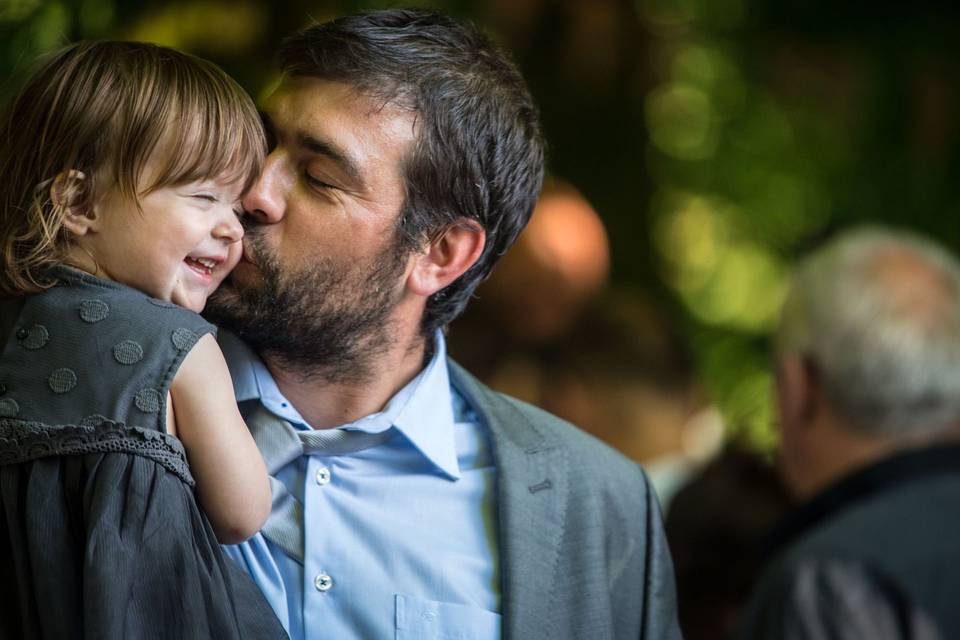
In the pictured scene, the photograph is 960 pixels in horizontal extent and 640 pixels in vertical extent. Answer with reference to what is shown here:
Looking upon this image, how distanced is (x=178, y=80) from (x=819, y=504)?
1072 millimetres

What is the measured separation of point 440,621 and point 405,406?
0.35m

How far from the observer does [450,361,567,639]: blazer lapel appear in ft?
6.93

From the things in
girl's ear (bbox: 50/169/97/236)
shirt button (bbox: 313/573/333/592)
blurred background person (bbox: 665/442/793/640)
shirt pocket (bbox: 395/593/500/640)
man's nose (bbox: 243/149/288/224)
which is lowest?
blurred background person (bbox: 665/442/793/640)

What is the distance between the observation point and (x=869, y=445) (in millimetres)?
2162

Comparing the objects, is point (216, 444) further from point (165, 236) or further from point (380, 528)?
point (380, 528)

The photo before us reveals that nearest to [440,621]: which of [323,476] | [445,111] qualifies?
[323,476]

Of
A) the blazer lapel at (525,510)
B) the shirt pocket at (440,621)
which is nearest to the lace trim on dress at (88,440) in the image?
the shirt pocket at (440,621)

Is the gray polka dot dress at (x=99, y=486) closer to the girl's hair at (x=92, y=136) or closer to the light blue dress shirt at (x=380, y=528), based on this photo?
the girl's hair at (x=92, y=136)

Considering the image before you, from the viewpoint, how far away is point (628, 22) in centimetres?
535

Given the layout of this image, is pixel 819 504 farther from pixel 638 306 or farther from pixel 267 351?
pixel 638 306

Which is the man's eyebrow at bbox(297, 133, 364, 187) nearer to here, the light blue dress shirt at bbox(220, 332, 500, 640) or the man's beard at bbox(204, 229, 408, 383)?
the man's beard at bbox(204, 229, 408, 383)

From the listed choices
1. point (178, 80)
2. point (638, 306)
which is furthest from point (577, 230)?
point (178, 80)

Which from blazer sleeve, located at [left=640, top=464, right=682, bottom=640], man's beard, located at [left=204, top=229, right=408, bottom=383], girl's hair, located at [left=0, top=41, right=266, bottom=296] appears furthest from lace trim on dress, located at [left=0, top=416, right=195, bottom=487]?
blazer sleeve, located at [left=640, top=464, right=682, bottom=640]

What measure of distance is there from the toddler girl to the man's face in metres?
0.24
